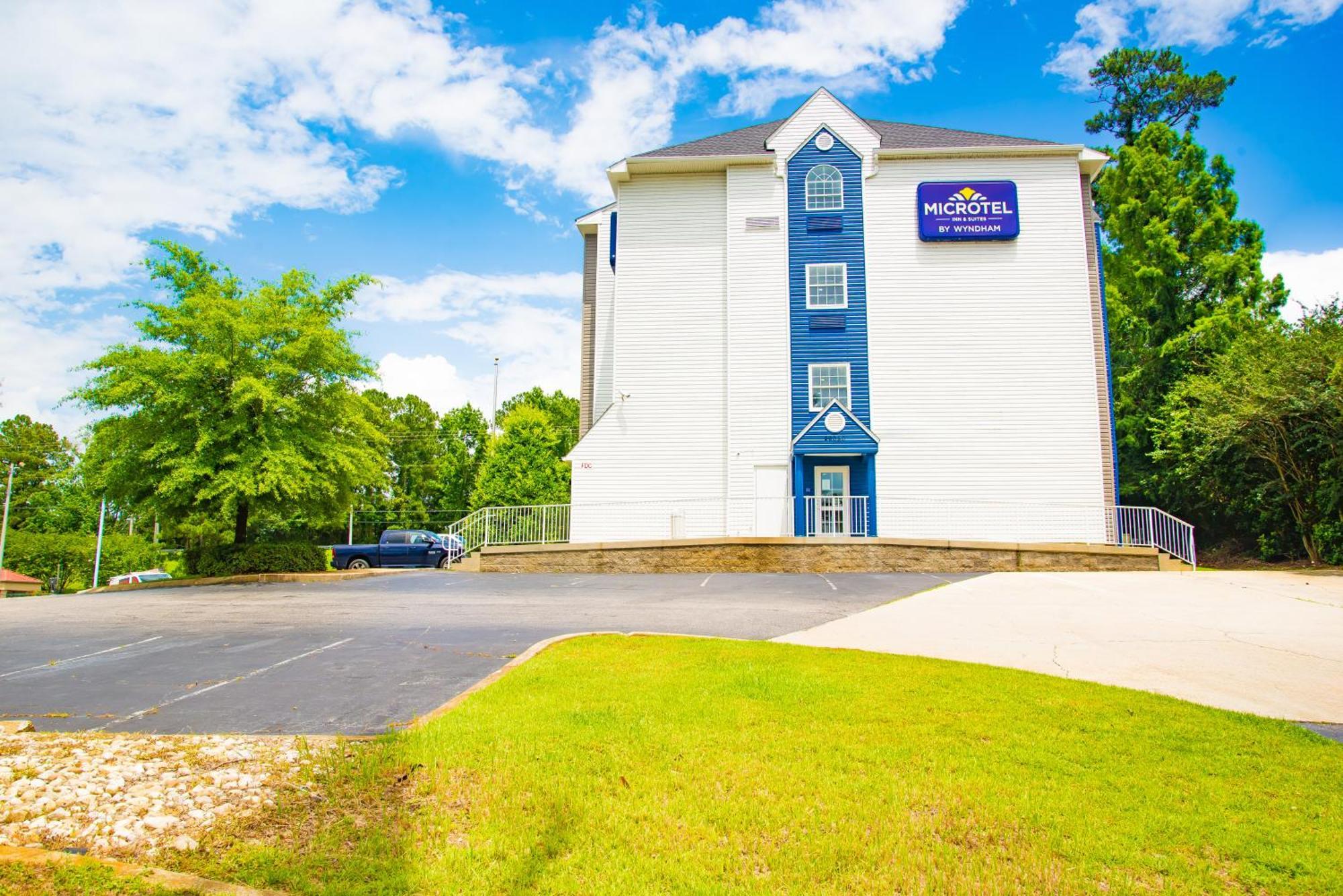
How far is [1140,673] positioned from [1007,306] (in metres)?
21.0

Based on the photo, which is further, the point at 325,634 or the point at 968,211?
the point at 968,211

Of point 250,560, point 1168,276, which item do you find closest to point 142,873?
point 250,560

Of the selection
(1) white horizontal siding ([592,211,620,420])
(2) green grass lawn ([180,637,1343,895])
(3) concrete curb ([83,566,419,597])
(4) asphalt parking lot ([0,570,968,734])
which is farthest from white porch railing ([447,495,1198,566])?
(2) green grass lawn ([180,637,1343,895])

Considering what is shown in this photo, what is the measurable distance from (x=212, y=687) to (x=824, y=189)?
25.1 metres

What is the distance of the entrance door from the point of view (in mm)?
24562

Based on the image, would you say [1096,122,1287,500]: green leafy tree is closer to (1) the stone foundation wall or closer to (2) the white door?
(1) the stone foundation wall

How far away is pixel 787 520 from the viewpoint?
25.0 metres

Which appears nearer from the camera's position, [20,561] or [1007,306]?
[1007,306]

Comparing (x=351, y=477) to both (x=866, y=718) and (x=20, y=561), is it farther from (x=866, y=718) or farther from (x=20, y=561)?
(x=20, y=561)

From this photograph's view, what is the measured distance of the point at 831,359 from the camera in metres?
26.5

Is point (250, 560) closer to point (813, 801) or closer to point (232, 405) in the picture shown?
point (232, 405)

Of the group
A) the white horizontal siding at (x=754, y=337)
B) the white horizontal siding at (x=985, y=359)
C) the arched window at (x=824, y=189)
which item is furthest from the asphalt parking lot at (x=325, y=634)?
the arched window at (x=824, y=189)

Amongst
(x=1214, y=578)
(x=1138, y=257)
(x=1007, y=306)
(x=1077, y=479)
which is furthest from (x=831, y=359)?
(x=1138, y=257)

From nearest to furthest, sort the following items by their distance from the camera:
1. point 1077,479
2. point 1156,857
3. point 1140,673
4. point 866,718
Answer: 1. point 1156,857
2. point 866,718
3. point 1140,673
4. point 1077,479
